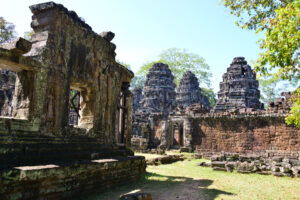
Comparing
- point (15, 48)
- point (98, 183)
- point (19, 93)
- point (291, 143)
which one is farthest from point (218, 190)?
point (291, 143)

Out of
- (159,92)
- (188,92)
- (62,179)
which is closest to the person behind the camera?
(62,179)

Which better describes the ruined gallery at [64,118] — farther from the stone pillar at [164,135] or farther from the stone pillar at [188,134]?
the stone pillar at [164,135]

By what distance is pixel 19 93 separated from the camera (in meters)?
5.16

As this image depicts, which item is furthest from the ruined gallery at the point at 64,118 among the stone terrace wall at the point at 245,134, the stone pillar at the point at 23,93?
the stone terrace wall at the point at 245,134

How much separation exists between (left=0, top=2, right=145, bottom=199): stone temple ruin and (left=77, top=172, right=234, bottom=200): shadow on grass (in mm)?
252

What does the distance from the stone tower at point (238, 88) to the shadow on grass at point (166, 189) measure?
20240mm

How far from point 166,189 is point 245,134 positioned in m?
11.9

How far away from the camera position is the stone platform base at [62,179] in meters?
3.82

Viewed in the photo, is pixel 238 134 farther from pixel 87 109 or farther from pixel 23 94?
pixel 23 94

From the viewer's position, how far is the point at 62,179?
4.62 m

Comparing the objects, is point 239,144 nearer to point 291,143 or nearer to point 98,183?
point 291,143

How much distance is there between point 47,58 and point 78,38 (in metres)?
1.40

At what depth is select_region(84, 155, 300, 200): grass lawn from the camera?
556 cm

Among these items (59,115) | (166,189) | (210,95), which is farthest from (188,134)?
(210,95)
